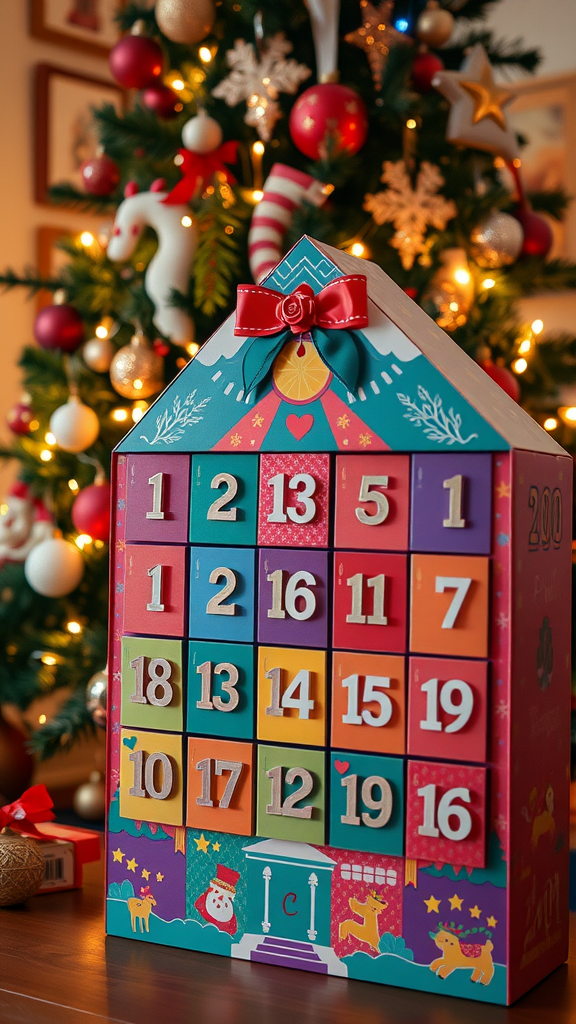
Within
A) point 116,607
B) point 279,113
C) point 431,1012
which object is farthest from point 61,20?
point 431,1012

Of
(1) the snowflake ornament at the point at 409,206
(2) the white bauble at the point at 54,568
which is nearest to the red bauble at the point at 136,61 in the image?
(1) the snowflake ornament at the point at 409,206

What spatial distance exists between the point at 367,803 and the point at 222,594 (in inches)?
7.7

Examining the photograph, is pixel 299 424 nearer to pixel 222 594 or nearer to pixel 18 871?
pixel 222 594

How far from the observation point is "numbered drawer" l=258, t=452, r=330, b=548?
809mm

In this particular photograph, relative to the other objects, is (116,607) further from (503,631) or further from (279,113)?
(279,113)

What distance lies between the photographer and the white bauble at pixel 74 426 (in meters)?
1.66

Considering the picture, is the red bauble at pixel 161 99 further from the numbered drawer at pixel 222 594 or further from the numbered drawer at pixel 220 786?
the numbered drawer at pixel 220 786

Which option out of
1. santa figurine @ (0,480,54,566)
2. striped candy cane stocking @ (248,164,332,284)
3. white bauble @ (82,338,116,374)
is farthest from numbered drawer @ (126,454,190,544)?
santa figurine @ (0,480,54,566)

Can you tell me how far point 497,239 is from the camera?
5.36 ft

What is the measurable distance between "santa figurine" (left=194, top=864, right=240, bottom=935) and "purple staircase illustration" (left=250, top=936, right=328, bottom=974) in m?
0.03

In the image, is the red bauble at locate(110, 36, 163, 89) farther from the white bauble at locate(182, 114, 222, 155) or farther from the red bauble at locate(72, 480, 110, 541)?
the red bauble at locate(72, 480, 110, 541)

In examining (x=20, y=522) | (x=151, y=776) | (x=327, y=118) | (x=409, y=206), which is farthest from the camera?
(x=20, y=522)

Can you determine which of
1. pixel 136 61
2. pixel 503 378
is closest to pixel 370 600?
pixel 503 378

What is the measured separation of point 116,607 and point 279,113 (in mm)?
951
